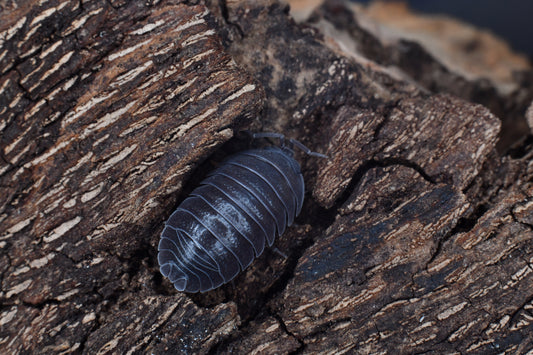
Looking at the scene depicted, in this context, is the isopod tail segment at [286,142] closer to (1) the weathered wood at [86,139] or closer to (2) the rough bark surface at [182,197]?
(2) the rough bark surface at [182,197]

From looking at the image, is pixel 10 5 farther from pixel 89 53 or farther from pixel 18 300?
pixel 18 300

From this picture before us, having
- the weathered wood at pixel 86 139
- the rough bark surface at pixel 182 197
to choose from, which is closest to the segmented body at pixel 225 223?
the rough bark surface at pixel 182 197

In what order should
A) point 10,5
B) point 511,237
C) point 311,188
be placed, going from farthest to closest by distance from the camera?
point 311,188 < point 511,237 < point 10,5

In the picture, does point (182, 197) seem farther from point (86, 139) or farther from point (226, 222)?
point (86, 139)

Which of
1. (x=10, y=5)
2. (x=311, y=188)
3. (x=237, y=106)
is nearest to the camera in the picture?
(x=10, y=5)

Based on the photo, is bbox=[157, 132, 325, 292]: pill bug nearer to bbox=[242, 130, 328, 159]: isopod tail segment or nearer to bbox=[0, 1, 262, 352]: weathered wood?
bbox=[242, 130, 328, 159]: isopod tail segment

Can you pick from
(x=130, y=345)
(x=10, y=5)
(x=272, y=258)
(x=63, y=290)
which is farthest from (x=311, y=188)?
(x=10, y=5)

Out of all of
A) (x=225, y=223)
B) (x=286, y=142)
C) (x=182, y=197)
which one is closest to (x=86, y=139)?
(x=182, y=197)

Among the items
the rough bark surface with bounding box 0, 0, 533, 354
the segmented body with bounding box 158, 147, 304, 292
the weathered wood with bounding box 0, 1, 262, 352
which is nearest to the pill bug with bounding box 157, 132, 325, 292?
the segmented body with bounding box 158, 147, 304, 292
